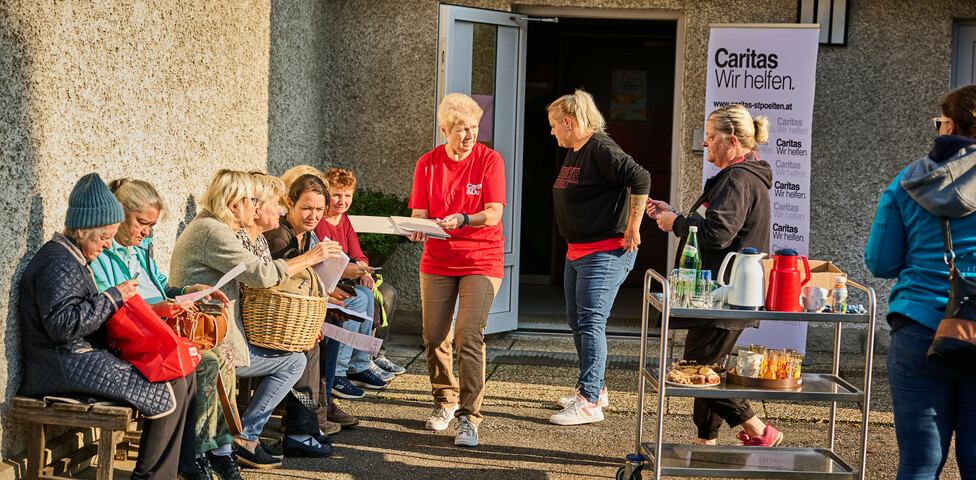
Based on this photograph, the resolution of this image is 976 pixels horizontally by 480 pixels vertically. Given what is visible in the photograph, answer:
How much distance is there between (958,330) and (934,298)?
200 mm

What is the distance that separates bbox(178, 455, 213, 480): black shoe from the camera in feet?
11.9

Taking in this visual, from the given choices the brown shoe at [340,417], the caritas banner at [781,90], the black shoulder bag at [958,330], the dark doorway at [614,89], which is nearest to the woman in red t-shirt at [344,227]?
the brown shoe at [340,417]

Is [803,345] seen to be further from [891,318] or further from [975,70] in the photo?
[891,318]

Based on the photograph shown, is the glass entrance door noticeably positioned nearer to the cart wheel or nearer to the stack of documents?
the stack of documents

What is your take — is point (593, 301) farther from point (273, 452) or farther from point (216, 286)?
point (216, 286)

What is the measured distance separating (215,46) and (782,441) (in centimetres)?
375

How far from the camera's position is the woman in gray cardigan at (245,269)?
389 cm

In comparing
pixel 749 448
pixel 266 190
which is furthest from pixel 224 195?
pixel 749 448

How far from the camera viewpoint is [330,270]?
4.31m

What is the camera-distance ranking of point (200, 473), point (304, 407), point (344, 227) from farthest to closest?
point (344, 227), point (304, 407), point (200, 473)

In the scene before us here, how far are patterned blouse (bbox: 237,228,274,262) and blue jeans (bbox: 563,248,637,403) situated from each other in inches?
63.6

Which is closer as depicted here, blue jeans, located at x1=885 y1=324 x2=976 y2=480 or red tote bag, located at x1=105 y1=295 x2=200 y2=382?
blue jeans, located at x1=885 y1=324 x2=976 y2=480

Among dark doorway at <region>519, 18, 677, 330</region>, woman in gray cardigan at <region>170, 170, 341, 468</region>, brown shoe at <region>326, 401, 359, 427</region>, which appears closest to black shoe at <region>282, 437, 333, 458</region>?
woman in gray cardigan at <region>170, 170, 341, 468</region>

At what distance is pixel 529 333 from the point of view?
7422 millimetres
